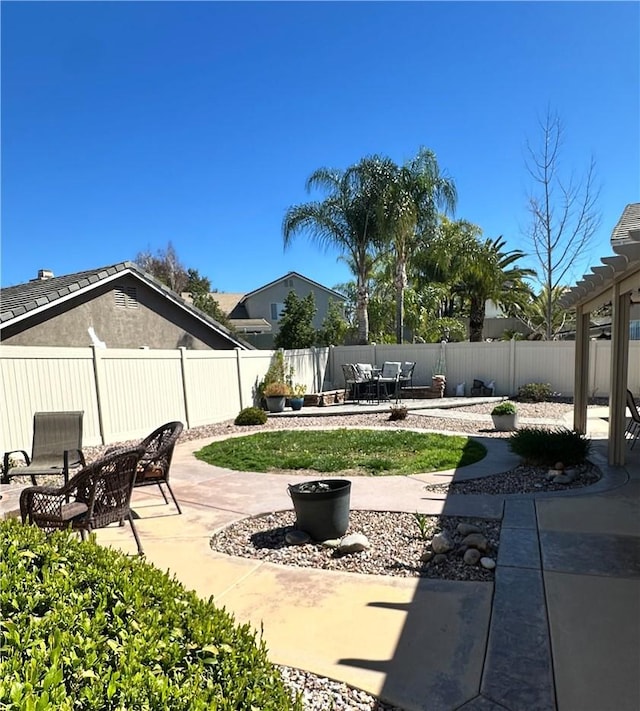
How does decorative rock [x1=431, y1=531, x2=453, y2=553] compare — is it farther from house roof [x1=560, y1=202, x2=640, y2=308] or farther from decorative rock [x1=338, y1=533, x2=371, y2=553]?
house roof [x1=560, y1=202, x2=640, y2=308]

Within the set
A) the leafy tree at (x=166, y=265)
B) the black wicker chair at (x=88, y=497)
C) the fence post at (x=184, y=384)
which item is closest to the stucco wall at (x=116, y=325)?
the fence post at (x=184, y=384)

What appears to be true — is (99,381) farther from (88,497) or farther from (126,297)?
(88,497)

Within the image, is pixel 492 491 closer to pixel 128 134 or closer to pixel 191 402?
pixel 191 402

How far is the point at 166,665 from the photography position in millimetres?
1446

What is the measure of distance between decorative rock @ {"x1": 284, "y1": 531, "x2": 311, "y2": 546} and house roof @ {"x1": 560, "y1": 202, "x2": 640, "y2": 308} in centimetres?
394

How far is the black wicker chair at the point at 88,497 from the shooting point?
3.62 m

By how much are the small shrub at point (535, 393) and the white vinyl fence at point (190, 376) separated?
1299mm

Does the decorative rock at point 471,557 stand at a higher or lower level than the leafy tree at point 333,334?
lower

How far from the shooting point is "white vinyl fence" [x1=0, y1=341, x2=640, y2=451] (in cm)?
802

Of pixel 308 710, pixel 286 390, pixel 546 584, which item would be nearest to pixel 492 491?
pixel 546 584

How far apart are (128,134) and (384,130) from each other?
20.8ft

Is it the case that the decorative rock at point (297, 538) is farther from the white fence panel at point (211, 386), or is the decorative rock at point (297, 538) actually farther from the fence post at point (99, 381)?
the white fence panel at point (211, 386)

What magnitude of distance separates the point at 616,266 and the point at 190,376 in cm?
888

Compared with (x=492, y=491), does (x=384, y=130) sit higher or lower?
higher
